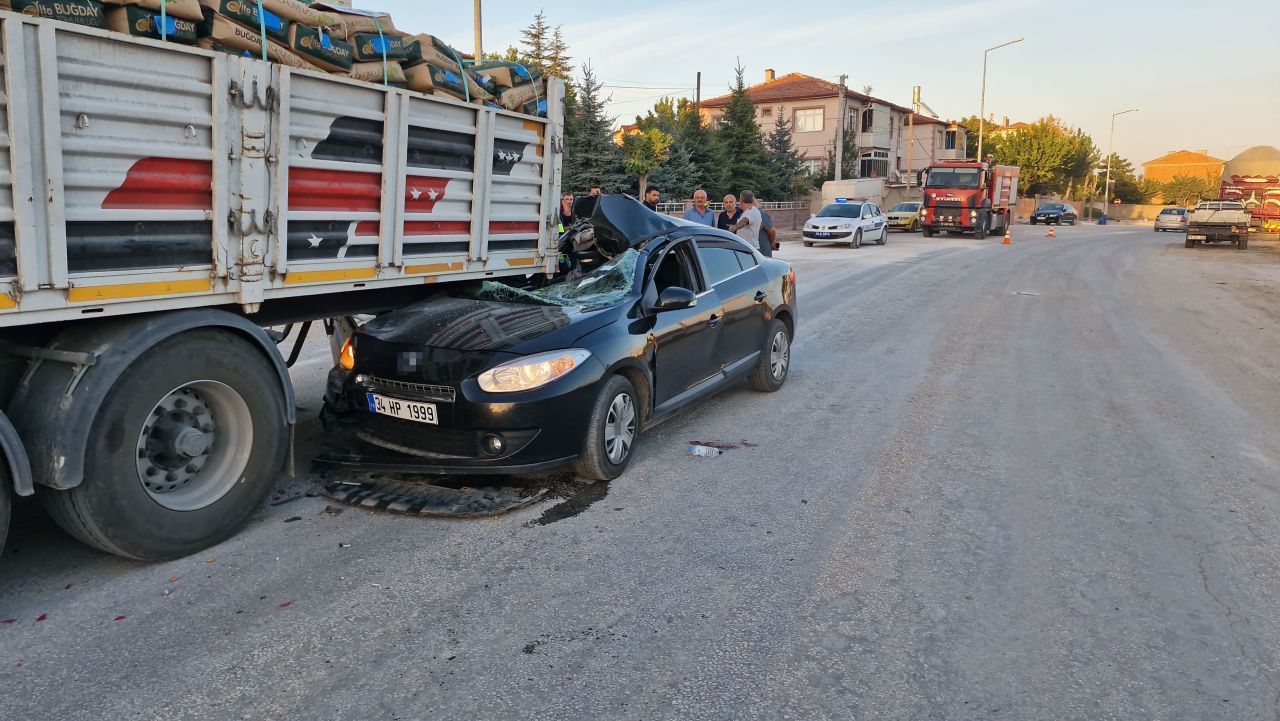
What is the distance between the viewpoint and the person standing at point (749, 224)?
1049 cm

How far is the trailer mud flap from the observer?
4.69 metres

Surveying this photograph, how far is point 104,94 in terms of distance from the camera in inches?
141

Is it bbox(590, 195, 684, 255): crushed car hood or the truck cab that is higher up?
the truck cab

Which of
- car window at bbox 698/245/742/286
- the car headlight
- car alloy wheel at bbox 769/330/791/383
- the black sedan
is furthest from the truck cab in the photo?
the car headlight

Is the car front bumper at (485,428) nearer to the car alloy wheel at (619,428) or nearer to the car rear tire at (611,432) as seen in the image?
the car rear tire at (611,432)

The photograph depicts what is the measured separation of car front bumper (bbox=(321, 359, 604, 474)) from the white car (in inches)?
944

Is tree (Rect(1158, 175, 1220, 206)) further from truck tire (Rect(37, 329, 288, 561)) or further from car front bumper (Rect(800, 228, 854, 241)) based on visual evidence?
truck tire (Rect(37, 329, 288, 561))

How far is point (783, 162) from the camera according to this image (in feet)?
138

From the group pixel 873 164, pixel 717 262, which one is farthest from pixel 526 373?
pixel 873 164

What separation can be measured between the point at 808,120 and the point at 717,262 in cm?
5568

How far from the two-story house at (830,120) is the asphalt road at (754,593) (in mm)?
49161

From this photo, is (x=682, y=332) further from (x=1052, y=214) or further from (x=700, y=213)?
(x=1052, y=214)

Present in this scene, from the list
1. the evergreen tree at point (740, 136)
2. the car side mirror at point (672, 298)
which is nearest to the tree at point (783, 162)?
the evergreen tree at point (740, 136)

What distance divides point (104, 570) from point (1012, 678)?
3.80m
